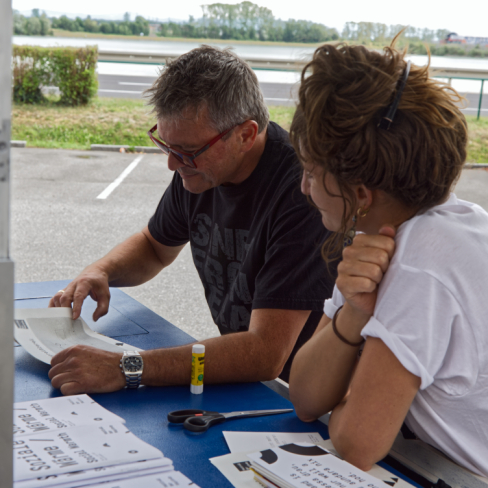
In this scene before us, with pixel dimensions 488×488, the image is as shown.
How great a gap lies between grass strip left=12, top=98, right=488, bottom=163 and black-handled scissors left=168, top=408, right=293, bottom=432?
9062 millimetres

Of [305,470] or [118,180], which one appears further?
[118,180]

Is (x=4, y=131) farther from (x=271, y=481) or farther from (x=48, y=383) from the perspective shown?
(x=48, y=383)

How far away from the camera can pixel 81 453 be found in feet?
3.38

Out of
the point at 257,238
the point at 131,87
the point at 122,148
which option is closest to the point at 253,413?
the point at 257,238

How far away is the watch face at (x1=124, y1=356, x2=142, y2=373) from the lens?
1.44 meters

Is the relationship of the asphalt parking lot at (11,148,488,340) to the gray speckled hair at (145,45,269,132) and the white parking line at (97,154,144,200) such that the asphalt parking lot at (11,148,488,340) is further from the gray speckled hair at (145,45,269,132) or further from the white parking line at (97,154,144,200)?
the gray speckled hair at (145,45,269,132)

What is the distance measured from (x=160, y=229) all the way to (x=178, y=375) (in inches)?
40.1

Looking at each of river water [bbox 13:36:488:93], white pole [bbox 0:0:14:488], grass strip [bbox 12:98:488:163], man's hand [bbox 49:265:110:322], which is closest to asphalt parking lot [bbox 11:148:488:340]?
grass strip [bbox 12:98:488:163]

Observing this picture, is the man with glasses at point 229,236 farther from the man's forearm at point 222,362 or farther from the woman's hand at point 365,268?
the woman's hand at point 365,268

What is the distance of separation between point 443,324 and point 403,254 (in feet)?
0.51

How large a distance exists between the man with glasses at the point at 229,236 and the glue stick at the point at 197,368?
0.15 feet

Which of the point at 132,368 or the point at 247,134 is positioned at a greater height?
the point at 247,134

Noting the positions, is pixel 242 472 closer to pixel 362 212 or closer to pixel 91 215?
pixel 362 212

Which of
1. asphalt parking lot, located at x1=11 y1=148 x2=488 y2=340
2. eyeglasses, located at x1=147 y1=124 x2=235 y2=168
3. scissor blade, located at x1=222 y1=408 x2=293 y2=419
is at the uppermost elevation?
eyeglasses, located at x1=147 y1=124 x2=235 y2=168
